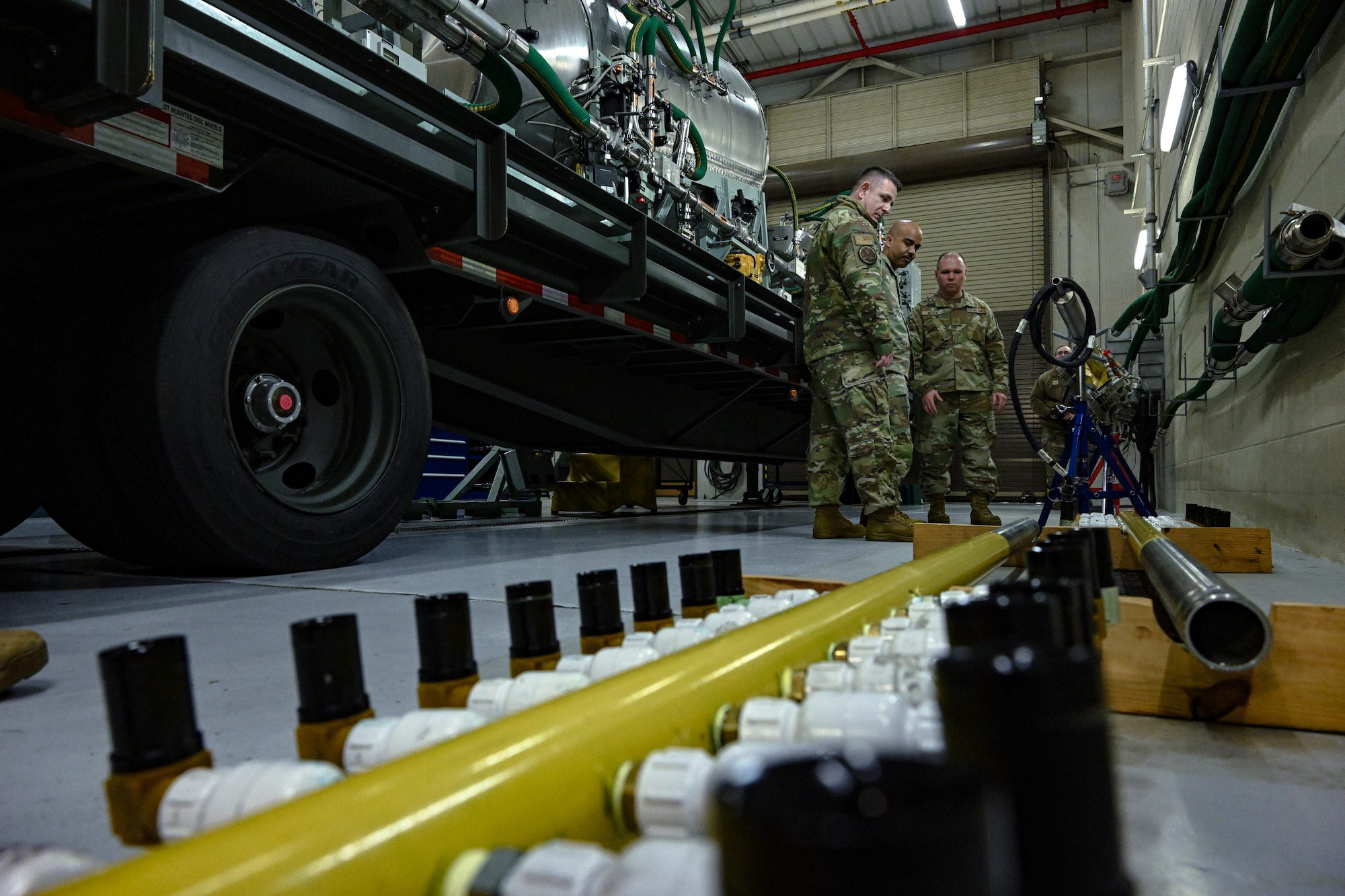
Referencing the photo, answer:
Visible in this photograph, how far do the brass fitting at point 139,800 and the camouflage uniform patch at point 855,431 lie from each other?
353 cm

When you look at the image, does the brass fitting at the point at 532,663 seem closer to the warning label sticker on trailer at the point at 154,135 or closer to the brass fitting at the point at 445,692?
the brass fitting at the point at 445,692

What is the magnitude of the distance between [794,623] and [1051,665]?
486 millimetres

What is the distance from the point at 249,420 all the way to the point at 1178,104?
4823 mm

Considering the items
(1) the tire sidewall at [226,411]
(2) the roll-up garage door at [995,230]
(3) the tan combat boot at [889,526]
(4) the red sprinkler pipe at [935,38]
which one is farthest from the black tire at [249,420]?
(4) the red sprinkler pipe at [935,38]

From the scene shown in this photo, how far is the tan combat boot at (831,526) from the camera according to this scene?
4.04 m

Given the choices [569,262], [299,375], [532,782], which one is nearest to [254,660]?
[532,782]

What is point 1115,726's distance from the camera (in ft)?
3.31

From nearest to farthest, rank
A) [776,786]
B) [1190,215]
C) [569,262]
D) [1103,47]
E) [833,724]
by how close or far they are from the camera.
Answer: [776,786]
[833,724]
[569,262]
[1190,215]
[1103,47]

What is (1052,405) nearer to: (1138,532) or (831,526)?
(831,526)

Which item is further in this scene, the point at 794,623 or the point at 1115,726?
the point at 1115,726

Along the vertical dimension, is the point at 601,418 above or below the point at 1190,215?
below

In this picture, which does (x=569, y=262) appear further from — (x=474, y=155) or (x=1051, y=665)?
(x=1051, y=665)

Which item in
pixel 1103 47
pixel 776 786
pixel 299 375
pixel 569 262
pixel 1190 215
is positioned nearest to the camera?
pixel 776 786

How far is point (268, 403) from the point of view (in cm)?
220
